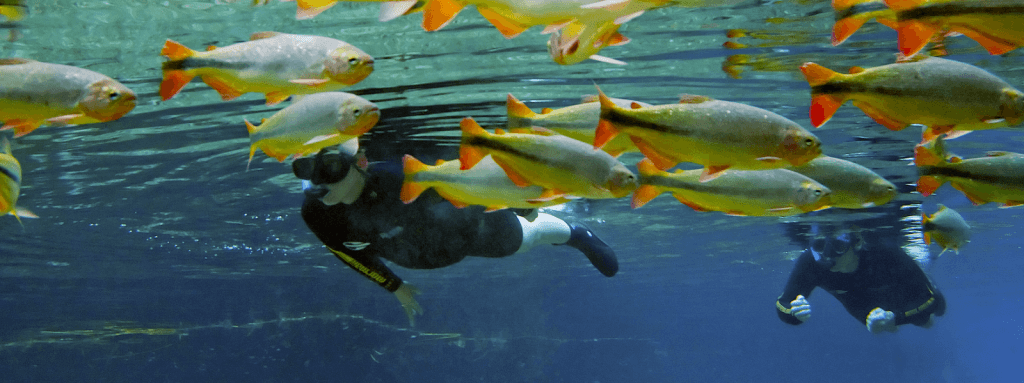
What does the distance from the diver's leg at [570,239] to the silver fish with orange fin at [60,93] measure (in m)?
7.66

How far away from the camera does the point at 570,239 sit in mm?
10703

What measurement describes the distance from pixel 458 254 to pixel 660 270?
111 ft

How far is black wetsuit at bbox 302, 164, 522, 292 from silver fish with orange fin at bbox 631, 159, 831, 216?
4063 mm

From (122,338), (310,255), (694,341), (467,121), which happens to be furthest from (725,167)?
(694,341)

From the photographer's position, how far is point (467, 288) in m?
43.9

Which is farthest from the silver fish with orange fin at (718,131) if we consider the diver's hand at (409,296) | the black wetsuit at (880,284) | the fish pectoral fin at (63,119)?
the black wetsuit at (880,284)

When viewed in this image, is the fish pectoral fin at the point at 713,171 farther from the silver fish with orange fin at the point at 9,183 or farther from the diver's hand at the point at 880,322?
the diver's hand at the point at 880,322

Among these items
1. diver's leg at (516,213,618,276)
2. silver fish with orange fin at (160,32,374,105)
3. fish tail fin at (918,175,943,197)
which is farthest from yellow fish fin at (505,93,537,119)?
diver's leg at (516,213,618,276)

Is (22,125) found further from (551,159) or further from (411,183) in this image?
(551,159)

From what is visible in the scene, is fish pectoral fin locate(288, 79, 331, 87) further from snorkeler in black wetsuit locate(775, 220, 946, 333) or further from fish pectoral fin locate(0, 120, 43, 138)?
snorkeler in black wetsuit locate(775, 220, 946, 333)

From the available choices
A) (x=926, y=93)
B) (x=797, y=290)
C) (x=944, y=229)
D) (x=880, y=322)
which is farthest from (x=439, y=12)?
(x=797, y=290)

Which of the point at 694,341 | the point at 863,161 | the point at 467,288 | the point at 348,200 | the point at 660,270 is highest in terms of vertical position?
the point at 348,200

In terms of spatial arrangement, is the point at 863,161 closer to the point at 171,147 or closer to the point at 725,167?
the point at 725,167

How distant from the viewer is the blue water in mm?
7887
